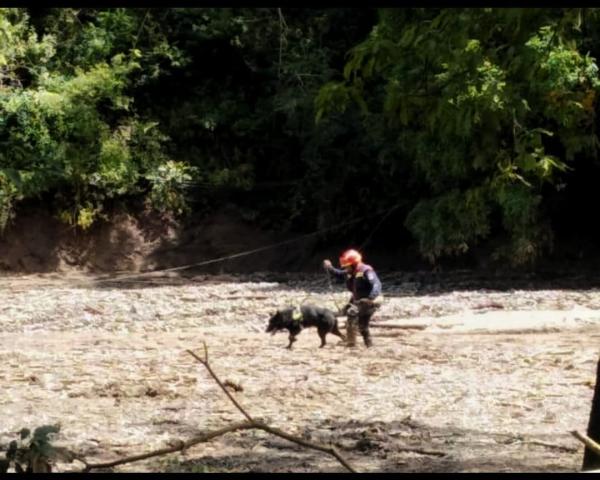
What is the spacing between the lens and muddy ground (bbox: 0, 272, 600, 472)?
8742 mm

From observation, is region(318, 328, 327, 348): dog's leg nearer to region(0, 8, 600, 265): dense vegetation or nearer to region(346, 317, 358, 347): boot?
region(346, 317, 358, 347): boot

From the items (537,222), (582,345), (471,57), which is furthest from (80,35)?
(471,57)

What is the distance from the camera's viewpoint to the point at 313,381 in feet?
40.3

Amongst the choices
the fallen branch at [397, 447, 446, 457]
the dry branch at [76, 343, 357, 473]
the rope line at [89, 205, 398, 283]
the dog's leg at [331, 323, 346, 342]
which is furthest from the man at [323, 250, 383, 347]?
the rope line at [89, 205, 398, 283]

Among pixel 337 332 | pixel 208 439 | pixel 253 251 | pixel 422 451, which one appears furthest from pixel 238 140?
pixel 208 439

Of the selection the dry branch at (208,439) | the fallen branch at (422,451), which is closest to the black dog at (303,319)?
the fallen branch at (422,451)

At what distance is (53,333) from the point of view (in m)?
18.0

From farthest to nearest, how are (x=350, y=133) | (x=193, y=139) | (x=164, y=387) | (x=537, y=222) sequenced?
(x=193, y=139), (x=350, y=133), (x=537, y=222), (x=164, y=387)

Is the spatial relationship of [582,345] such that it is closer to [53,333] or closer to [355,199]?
[53,333]

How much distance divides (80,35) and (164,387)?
20687 mm

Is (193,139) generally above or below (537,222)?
above

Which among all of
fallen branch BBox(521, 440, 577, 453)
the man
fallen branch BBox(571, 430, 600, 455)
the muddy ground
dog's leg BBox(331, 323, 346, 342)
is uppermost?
fallen branch BBox(571, 430, 600, 455)

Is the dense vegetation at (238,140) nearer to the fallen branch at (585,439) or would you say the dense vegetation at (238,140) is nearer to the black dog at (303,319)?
the black dog at (303,319)

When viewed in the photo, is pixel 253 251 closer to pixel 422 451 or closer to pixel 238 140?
pixel 238 140
